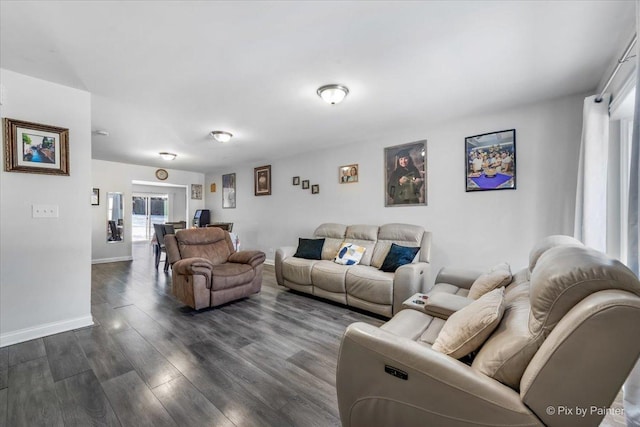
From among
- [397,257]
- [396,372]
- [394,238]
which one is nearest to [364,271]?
[397,257]

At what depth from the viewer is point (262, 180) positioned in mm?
6047

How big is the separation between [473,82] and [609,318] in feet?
7.70

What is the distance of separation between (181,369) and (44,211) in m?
2.02

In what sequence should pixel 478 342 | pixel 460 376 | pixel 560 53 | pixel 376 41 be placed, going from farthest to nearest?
1. pixel 560 53
2. pixel 376 41
3. pixel 478 342
4. pixel 460 376

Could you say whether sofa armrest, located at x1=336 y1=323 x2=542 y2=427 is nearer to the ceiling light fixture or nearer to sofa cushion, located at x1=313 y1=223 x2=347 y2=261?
sofa cushion, located at x1=313 y1=223 x2=347 y2=261

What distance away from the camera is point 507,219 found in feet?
10.2

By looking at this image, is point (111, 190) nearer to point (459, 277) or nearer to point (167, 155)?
point (167, 155)

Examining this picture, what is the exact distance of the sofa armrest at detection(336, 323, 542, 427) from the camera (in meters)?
0.93

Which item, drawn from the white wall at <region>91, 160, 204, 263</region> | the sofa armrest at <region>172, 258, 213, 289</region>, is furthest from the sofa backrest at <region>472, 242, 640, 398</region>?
the white wall at <region>91, 160, 204, 263</region>

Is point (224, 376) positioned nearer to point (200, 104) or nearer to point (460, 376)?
point (460, 376)

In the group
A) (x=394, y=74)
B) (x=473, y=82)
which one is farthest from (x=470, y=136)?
(x=394, y=74)

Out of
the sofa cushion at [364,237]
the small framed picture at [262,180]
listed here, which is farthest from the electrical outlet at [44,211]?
the small framed picture at [262,180]

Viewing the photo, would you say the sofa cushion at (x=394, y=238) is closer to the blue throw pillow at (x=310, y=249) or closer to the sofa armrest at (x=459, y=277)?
the sofa armrest at (x=459, y=277)

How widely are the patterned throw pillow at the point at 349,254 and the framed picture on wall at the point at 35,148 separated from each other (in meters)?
3.15
